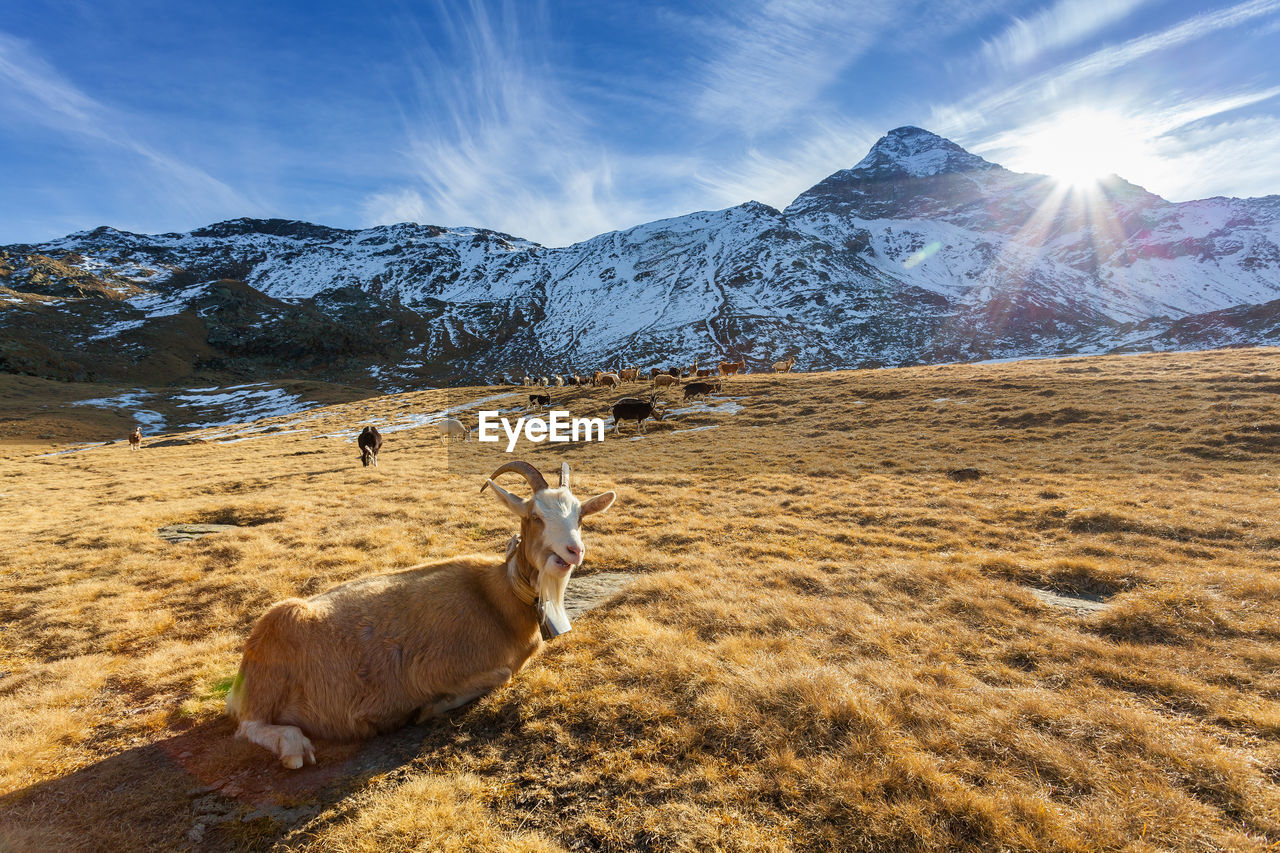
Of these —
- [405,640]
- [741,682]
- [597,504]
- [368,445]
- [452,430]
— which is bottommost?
[741,682]

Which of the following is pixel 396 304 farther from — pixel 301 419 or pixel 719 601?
pixel 719 601

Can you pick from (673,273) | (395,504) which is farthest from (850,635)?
(673,273)

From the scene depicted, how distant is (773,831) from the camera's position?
3346mm

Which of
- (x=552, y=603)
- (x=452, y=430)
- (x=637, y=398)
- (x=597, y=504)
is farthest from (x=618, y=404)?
(x=552, y=603)

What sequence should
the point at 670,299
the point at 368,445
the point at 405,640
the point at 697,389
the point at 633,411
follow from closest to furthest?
1. the point at 405,640
2. the point at 368,445
3. the point at 633,411
4. the point at 697,389
5. the point at 670,299

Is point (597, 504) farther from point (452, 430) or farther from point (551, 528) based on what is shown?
point (452, 430)

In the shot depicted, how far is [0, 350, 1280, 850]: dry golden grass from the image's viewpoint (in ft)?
11.4

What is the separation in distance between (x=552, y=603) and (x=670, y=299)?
456 ft

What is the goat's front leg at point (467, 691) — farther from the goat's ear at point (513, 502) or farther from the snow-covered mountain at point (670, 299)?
the snow-covered mountain at point (670, 299)

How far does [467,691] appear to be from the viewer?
4.95m

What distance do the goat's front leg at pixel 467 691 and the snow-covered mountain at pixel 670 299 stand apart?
91.6 metres

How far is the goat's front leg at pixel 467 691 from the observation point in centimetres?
479

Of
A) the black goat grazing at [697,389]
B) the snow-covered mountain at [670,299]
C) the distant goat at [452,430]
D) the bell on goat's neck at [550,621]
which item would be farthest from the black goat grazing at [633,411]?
the snow-covered mountain at [670,299]

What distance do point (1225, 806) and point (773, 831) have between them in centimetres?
326
